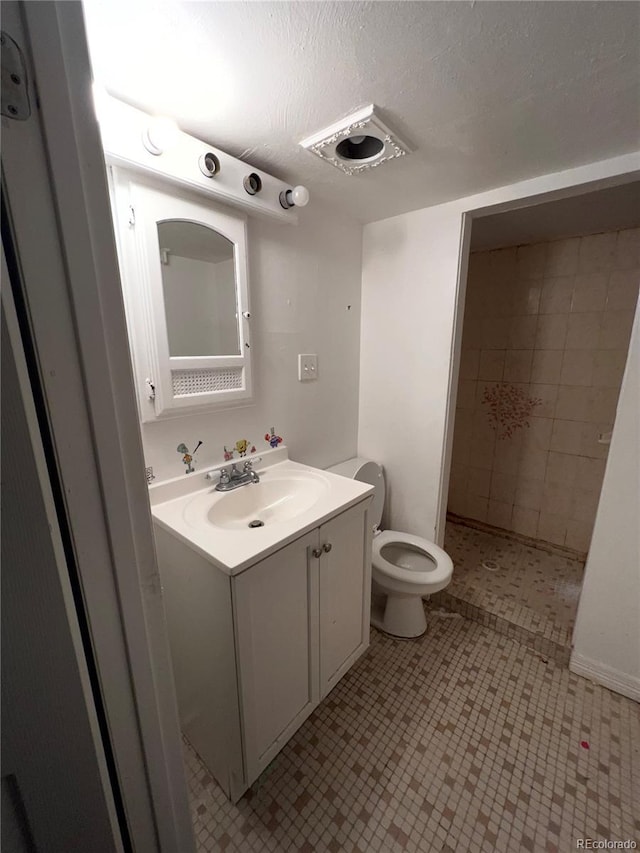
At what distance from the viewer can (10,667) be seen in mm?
333

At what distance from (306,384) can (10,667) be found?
1.41m

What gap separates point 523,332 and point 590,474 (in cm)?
99

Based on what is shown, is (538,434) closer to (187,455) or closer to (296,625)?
(296,625)

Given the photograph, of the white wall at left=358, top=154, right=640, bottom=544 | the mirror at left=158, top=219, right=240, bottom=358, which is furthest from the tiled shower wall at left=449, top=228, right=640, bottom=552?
the mirror at left=158, top=219, right=240, bottom=358

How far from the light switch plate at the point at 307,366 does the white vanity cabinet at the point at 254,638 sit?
2.21 feet

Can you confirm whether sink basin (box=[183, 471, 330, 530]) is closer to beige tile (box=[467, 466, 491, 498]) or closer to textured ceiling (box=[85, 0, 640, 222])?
textured ceiling (box=[85, 0, 640, 222])

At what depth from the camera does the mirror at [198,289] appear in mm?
1106

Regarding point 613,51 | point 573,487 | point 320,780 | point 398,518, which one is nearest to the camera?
point 613,51

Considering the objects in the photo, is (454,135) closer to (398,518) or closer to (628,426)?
(628,426)

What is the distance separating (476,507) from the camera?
103 inches

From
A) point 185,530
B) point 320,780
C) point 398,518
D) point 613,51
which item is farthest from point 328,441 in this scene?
point 613,51

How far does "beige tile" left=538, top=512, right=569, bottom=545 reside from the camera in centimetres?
228

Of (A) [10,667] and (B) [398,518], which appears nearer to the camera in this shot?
(A) [10,667]

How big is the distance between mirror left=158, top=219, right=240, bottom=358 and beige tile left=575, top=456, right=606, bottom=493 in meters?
2.20
